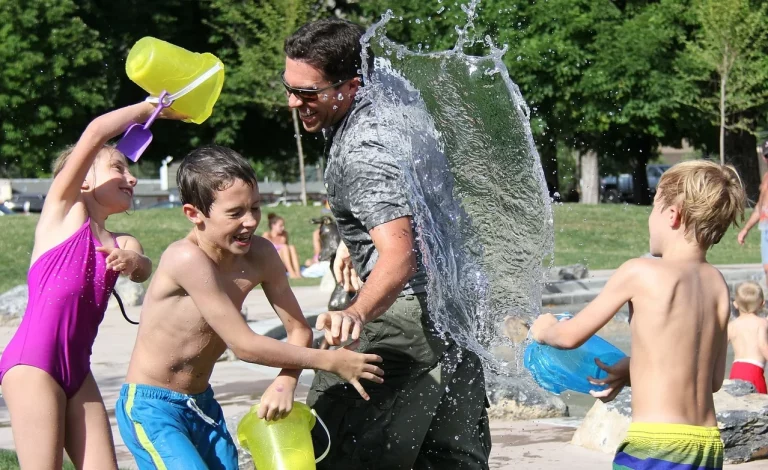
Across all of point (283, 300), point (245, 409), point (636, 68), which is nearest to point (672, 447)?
point (283, 300)

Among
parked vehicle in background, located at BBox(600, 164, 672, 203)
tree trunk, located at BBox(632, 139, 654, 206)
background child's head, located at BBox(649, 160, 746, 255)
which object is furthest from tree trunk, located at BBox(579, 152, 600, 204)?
background child's head, located at BBox(649, 160, 746, 255)

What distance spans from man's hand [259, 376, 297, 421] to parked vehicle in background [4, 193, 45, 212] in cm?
3877

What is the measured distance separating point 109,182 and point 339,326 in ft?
4.75

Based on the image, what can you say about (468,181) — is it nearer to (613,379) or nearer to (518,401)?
(613,379)

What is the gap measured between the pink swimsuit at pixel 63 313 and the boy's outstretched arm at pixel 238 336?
49 cm

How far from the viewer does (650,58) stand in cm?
3112

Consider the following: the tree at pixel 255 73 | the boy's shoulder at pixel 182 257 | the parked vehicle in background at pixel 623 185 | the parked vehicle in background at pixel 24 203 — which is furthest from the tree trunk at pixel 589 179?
the boy's shoulder at pixel 182 257

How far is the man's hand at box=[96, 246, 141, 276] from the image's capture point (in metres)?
3.98

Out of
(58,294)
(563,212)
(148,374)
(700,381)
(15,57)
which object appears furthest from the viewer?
(15,57)

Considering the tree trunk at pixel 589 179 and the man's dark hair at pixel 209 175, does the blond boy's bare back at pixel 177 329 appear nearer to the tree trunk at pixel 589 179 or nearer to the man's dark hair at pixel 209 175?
the man's dark hair at pixel 209 175

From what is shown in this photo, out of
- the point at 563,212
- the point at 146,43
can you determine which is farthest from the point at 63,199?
the point at 563,212

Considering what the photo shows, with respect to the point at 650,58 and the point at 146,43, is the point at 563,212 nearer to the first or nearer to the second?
the point at 650,58

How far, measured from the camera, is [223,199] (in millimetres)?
3627

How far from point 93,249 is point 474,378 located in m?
1.42
